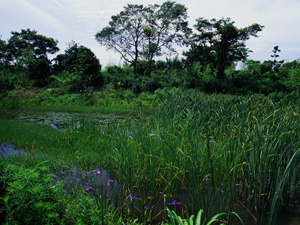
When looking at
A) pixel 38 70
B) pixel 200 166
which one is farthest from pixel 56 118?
pixel 38 70

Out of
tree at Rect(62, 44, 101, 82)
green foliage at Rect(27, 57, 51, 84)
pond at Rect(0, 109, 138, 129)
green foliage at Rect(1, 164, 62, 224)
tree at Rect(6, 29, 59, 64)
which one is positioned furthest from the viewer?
tree at Rect(6, 29, 59, 64)

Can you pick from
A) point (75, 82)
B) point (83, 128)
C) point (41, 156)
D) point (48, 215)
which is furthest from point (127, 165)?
point (75, 82)

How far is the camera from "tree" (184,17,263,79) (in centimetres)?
1888

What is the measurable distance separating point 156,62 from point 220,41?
699 centimetres

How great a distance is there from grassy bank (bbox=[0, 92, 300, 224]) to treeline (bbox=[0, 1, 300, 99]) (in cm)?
1129

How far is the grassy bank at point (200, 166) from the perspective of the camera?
2.00 metres

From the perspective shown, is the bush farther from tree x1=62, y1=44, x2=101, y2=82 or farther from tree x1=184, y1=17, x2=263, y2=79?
tree x1=184, y1=17, x2=263, y2=79

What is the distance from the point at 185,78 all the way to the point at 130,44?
814 cm

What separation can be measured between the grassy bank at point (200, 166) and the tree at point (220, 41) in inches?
661

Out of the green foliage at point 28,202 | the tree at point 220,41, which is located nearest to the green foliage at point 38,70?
the tree at point 220,41

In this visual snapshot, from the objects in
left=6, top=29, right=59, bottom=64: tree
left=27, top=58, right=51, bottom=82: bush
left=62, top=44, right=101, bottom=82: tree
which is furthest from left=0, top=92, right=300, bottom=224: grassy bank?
left=6, top=29, right=59, bottom=64: tree

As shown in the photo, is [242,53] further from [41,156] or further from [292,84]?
[41,156]

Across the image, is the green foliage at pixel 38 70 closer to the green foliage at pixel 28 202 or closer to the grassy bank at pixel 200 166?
the grassy bank at pixel 200 166

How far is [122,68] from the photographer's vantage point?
22906 mm
